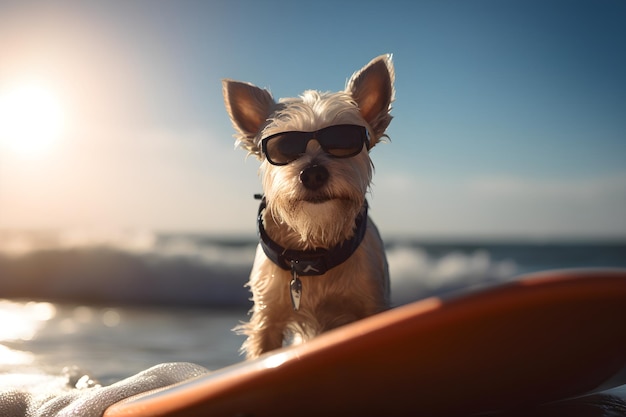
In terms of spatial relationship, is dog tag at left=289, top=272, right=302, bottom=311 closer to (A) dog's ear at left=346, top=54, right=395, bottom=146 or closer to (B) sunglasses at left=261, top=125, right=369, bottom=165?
(B) sunglasses at left=261, top=125, right=369, bottom=165

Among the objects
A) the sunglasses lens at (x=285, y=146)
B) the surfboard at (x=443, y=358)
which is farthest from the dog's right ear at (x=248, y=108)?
the surfboard at (x=443, y=358)

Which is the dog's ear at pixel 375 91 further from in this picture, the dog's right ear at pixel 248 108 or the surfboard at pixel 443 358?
the surfboard at pixel 443 358

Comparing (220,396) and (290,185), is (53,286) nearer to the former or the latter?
(290,185)

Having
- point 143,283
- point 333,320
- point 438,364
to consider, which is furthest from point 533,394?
point 143,283

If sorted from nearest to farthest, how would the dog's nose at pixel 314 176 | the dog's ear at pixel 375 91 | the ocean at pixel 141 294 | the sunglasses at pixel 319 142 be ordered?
the dog's nose at pixel 314 176, the sunglasses at pixel 319 142, the dog's ear at pixel 375 91, the ocean at pixel 141 294

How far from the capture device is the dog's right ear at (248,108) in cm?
371

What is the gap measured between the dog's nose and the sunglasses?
148 millimetres

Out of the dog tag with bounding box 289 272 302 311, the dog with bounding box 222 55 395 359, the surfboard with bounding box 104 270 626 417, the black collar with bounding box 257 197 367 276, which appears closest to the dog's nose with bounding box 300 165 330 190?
the dog with bounding box 222 55 395 359

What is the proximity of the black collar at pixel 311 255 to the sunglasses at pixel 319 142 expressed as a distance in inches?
15.8

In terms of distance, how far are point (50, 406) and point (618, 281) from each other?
2598 millimetres

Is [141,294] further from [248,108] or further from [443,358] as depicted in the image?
[443,358]

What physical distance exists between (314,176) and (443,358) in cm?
155

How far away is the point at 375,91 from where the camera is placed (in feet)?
12.0

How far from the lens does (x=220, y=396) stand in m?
2.00
